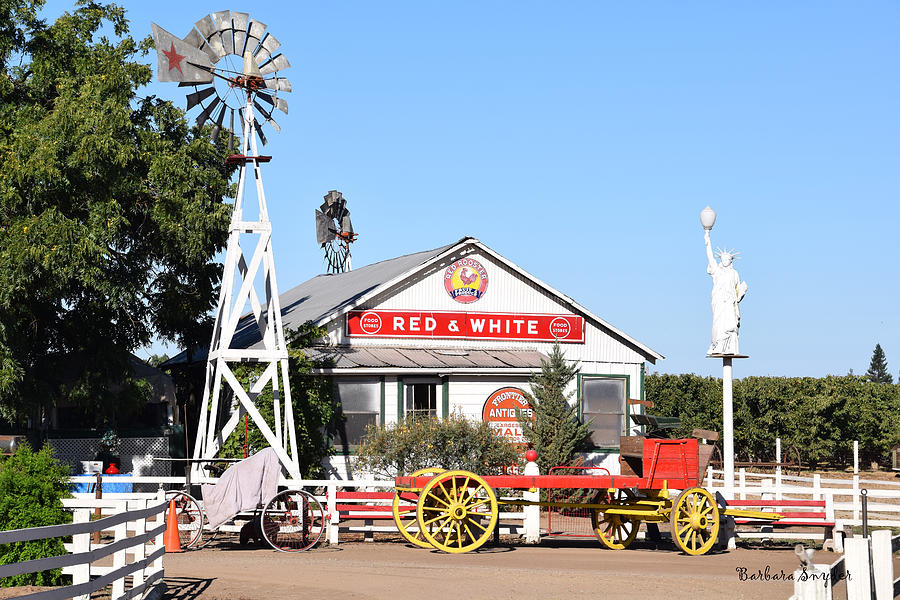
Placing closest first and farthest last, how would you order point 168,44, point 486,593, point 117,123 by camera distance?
point 486,593 → point 168,44 → point 117,123

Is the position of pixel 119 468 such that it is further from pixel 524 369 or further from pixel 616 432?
pixel 616 432

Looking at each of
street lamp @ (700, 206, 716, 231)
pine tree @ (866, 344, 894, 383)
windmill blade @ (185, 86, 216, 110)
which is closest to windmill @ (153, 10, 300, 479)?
windmill blade @ (185, 86, 216, 110)

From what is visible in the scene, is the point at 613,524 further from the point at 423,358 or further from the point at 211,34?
the point at 211,34

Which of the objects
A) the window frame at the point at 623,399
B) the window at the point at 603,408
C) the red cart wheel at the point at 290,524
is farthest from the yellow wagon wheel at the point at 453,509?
the window at the point at 603,408

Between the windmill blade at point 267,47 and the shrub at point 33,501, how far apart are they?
32.9 feet

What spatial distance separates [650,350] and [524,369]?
377cm

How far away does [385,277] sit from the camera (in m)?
27.7

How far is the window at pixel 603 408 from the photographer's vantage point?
1059 inches

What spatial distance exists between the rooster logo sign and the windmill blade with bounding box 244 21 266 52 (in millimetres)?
7851

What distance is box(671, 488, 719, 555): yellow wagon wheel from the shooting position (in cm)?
1641

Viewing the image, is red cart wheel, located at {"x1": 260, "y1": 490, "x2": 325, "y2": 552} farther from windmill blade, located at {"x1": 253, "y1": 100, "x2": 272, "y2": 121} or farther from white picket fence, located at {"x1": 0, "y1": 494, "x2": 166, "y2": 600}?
windmill blade, located at {"x1": 253, "y1": 100, "x2": 272, "y2": 121}

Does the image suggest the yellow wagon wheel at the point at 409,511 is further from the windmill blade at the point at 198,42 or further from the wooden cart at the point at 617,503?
the windmill blade at the point at 198,42

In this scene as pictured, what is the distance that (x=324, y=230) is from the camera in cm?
3894

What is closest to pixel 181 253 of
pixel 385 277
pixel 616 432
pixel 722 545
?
pixel 385 277
